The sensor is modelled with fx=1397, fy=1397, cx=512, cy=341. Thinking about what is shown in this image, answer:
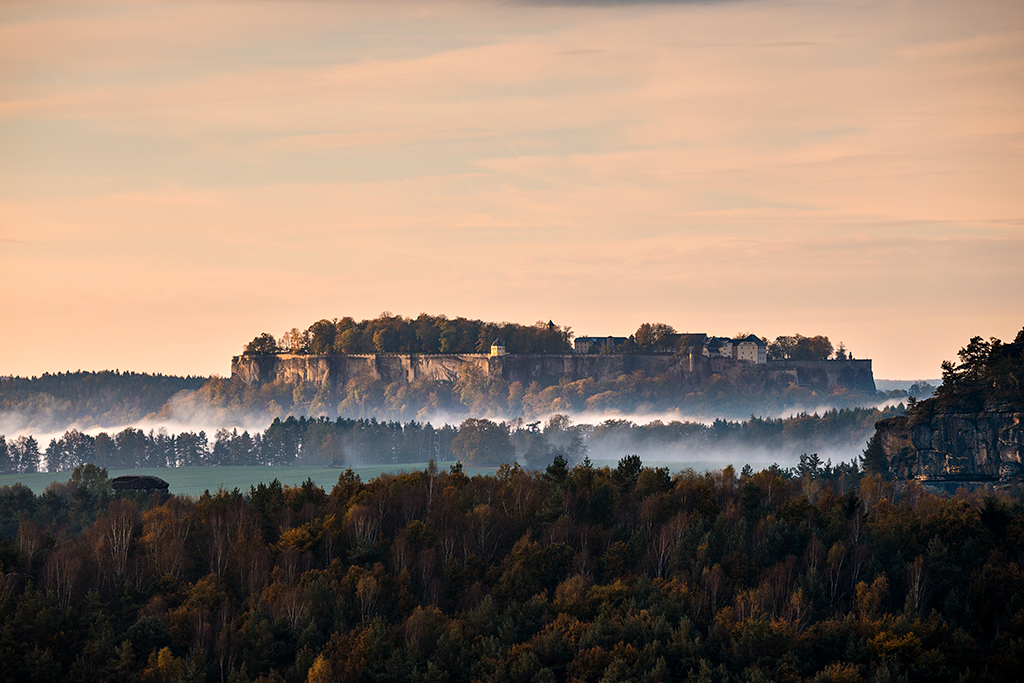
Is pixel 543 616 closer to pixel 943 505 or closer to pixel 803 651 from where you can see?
pixel 803 651

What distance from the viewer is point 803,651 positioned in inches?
3807

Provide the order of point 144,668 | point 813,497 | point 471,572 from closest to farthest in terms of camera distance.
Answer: point 144,668 → point 471,572 → point 813,497

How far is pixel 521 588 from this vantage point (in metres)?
106

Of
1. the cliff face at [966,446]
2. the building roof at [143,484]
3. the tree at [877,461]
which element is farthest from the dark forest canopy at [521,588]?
the cliff face at [966,446]

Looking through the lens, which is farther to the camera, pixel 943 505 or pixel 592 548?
pixel 943 505

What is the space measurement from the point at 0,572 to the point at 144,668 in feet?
57.3

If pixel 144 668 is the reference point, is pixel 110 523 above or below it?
above

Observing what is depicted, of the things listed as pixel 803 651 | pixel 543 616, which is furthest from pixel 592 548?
pixel 803 651

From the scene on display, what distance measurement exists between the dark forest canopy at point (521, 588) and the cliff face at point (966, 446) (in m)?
70.6

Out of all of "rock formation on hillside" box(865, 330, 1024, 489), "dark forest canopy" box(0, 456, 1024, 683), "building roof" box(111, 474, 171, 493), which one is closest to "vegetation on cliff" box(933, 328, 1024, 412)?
"rock formation on hillside" box(865, 330, 1024, 489)

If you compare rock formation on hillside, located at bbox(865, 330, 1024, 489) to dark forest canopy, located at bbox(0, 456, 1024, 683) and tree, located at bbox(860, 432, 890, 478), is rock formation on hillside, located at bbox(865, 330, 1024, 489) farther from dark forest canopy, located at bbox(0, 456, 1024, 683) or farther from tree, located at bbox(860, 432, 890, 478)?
dark forest canopy, located at bbox(0, 456, 1024, 683)

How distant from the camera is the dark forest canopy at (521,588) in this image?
3752 inches

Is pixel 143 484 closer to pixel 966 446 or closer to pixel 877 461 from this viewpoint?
pixel 877 461

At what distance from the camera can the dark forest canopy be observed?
3752 inches
